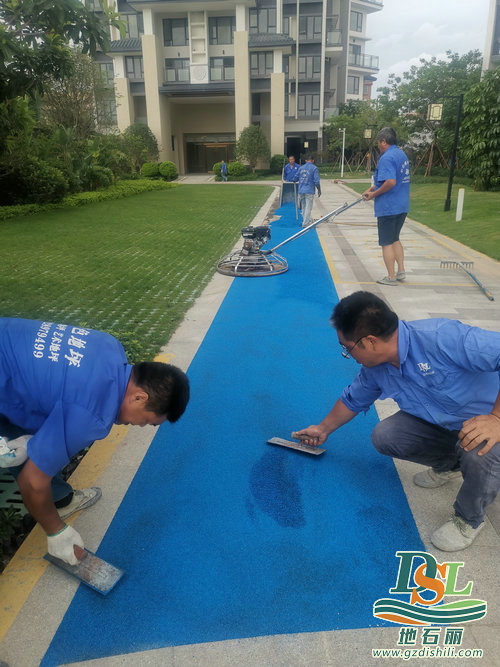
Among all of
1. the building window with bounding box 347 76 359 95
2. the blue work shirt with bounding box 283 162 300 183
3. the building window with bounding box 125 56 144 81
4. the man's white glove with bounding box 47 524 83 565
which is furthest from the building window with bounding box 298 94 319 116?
the man's white glove with bounding box 47 524 83 565

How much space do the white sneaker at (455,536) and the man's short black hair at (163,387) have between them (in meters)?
1.44

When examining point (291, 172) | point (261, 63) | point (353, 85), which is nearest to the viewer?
point (291, 172)

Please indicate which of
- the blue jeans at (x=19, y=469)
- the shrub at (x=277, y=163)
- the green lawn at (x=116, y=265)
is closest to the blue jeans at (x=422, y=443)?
the blue jeans at (x=19, y=469)

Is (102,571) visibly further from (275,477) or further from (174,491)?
(275,477)

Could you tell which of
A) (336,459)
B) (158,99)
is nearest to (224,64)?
(158,99)

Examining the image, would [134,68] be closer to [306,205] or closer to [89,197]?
[89,197]

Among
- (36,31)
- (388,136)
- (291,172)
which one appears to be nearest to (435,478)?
(36,31)

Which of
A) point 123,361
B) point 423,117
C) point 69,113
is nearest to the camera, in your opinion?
point 123,361

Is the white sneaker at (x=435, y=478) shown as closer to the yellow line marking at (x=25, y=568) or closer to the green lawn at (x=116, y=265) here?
the yellow line marking at (x=25, y=568)

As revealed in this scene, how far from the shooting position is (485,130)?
1738cm

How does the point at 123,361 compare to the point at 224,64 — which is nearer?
the point at 123,361

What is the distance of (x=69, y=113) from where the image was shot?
2184 centimetres

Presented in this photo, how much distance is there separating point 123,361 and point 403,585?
1.63 meters

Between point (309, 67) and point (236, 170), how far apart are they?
1464cm
